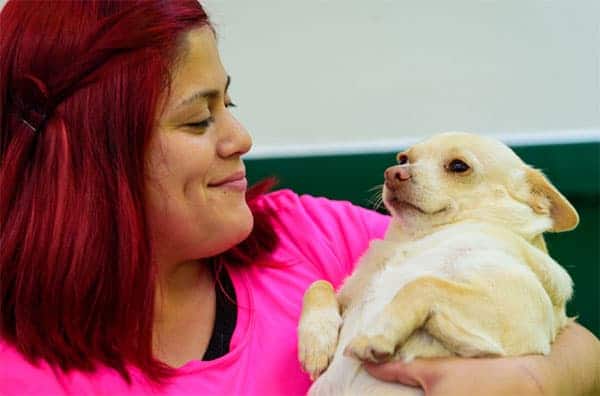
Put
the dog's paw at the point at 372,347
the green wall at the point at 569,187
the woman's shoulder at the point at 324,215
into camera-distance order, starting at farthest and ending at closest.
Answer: the green wall at the point at 569,187 → the woman's shoulder at the point at 324,215 → the dog's paw at the point at 372,347

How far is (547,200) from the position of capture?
1113 millimetres

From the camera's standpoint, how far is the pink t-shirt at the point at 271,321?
1019 millimetres

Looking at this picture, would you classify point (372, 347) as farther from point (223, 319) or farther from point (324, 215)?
point (324, 215)

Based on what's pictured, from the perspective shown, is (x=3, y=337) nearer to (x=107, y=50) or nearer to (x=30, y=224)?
(x=30, y=224)

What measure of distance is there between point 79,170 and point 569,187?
43.9 inches

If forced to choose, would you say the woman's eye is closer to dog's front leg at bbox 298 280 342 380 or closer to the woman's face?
the woman's face

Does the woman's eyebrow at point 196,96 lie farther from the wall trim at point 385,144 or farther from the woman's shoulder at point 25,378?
the wall trim at point 385,144

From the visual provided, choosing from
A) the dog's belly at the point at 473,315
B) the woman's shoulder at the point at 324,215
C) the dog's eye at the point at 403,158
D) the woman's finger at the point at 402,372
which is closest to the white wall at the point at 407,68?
the woman's shoulder at the point at 324,215

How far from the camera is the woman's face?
104 centimetres

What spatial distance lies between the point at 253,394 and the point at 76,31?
566mm

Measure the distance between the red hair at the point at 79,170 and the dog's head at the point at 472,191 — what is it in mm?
381

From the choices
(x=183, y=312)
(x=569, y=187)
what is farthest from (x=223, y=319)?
(x=569, y=187)

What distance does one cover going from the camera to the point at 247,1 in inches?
73.8

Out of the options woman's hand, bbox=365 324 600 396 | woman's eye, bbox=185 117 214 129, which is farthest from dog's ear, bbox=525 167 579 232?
woman's eye, bbox=185 117 214 129
